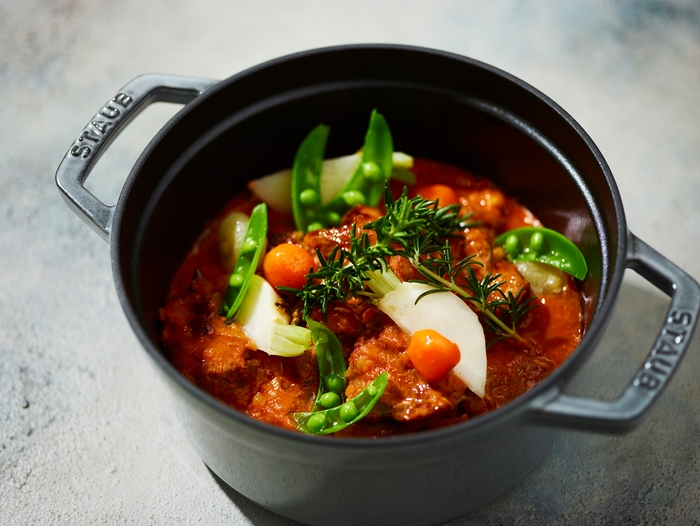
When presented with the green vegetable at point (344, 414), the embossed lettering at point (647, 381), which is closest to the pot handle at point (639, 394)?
the embossed lettering at point (647, 381)

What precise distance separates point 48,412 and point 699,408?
7.68 ft

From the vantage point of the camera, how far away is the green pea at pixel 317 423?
79.0 inches

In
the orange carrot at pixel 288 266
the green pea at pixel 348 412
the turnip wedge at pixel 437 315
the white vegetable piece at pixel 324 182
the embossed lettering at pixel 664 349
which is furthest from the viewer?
the white vegetable piece at pixel 324 182

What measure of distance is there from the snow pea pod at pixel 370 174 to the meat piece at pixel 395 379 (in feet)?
1.90

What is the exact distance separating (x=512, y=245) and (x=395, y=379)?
0.75m

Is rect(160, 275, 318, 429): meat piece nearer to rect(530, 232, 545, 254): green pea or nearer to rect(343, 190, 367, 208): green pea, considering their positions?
rect(343, 190, 367, 208): green pea

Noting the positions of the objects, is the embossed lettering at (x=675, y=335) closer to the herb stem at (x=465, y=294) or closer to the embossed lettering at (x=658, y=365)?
the embossed lettering at (x=658, y=365)

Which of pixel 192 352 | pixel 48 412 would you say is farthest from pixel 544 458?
pixel 48 412

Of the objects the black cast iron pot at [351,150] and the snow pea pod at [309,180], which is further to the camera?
the snow pea pod at [309,180]

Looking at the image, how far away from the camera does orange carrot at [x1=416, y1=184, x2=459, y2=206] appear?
2648 mm

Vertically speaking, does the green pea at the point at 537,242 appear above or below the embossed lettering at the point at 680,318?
below

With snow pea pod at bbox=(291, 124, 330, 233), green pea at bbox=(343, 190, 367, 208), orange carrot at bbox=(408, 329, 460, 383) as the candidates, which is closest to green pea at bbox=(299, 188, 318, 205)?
snow pea pod at bbox=(291, 124, 330, 233)

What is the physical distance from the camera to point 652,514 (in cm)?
225

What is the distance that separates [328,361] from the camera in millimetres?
2170
